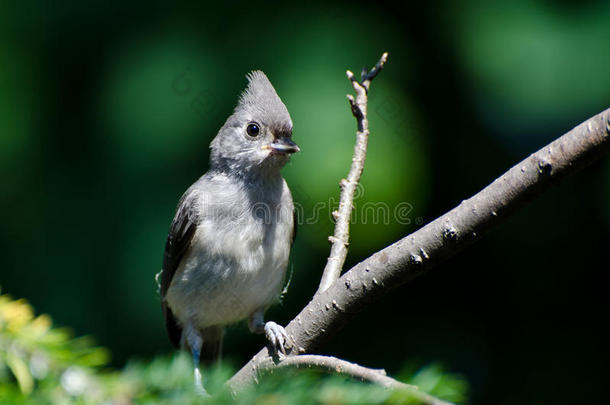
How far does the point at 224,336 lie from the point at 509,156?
2.05 m

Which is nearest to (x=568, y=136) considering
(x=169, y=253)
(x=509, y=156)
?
(x=509, y=156)

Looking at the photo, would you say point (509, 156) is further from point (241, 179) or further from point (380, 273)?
point (380, 273)

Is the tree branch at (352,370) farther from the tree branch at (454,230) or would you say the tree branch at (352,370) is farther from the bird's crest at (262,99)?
the bird's crest at (262,99)

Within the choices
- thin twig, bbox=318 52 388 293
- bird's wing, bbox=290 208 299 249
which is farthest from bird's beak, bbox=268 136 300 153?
thin twig, bbox=318 52 388 293

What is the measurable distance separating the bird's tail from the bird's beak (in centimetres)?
133

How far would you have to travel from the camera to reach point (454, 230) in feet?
5.57

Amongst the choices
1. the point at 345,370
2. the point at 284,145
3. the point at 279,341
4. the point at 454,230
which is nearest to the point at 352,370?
the point at 345,370

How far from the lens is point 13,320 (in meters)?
1.48

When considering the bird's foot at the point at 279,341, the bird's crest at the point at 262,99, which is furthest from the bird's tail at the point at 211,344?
the bird's foot at the point at 279,341

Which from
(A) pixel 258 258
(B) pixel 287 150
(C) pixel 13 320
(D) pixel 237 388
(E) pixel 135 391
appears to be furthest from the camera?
(A) pixel 258 258

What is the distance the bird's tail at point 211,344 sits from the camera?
4.09m

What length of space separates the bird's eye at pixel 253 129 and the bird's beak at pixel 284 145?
0.54ft

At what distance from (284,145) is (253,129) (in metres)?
0.34

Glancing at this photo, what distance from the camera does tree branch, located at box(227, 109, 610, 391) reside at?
5.07 ft
